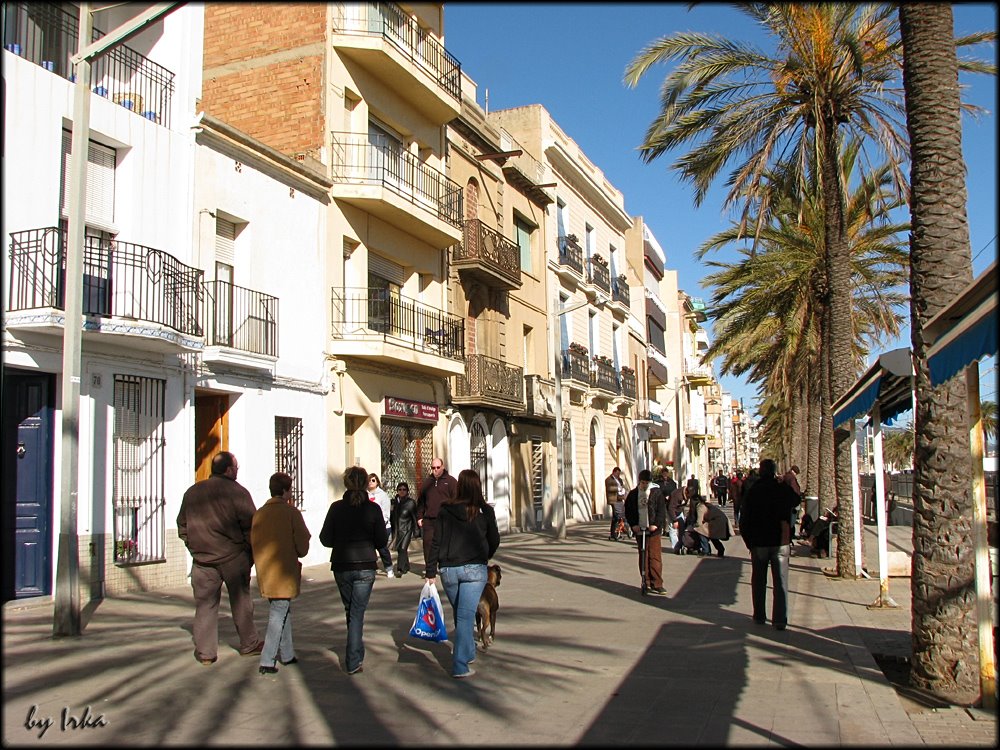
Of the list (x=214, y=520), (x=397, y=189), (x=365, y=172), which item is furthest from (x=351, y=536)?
(x=397, y=189)

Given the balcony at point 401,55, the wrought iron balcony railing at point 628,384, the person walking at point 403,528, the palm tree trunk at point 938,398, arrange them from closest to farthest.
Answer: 1. the palm tree trunk at point 938,398
2. the person walking at point 403,528
3. the balcony at point 401,55
4. the wrought iron balcony railing at point 628,384

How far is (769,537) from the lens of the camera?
35.2ft

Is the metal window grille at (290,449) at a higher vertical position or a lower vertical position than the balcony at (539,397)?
lower

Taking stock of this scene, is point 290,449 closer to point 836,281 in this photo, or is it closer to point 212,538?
point 212,538

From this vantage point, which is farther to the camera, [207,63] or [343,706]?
[207,63]

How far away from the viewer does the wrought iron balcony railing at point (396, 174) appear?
20.4m

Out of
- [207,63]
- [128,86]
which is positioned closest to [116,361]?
[128,86]

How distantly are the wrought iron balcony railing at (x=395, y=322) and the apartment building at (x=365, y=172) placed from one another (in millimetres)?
37

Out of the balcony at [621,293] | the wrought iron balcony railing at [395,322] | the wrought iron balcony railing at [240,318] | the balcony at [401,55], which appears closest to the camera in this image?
the wrought iron balcony railing at [240,318]

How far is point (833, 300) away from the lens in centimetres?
1652

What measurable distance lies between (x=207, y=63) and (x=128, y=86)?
6745 mm

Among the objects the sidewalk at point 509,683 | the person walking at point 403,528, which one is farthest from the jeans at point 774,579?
the person walking at point 403,528

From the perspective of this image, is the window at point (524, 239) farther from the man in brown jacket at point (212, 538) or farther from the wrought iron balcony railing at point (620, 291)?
the man in brown jacket at point (212, 538)

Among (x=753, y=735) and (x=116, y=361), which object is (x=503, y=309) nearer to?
(x=116, y=361)
